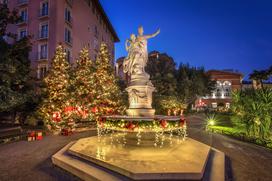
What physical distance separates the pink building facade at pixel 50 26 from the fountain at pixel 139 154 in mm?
13381

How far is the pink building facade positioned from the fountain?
13381 millimetres

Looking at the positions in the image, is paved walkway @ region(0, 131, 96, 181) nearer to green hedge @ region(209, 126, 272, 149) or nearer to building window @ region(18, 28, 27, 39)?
green hedge @ region(209, 126, 272, 149)

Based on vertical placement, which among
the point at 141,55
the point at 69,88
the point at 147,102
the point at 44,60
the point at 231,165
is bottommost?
the point at 231,165

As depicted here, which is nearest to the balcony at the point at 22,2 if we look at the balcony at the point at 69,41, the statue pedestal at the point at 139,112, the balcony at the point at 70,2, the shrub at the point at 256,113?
the balcony at the point at 70,2

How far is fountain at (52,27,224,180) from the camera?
5.21 metres

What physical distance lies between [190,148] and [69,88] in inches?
510

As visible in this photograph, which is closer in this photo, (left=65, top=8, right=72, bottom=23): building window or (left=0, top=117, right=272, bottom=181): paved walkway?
(left=0, top=117, right=272, bottom=181): paved walkway

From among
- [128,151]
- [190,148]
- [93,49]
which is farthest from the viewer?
[93,49]

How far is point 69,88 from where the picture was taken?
56.0 feet

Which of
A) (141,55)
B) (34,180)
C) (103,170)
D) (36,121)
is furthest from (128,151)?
(36,121)

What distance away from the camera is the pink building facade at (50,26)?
2200 centimetres

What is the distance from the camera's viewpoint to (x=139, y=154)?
271 inches

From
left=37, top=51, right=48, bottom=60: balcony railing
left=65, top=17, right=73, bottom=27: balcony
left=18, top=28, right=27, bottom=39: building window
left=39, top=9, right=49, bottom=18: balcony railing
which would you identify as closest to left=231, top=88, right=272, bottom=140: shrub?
left=37, top=51, right=48, bottom=60: balcony railing

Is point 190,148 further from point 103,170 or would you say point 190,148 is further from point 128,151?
point 103,170
